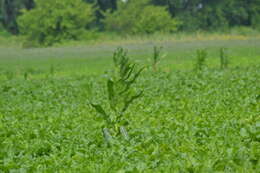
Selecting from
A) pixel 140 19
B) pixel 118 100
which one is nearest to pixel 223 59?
pixel 118 100

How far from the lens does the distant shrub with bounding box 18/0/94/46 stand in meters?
51.3

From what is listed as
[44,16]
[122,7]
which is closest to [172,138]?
[44,16]

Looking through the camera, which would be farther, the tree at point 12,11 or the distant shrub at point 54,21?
the tree at point 12,11

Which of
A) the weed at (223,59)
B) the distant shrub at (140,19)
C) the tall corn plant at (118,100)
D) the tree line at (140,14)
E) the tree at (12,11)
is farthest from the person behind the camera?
the tree at (12,11)

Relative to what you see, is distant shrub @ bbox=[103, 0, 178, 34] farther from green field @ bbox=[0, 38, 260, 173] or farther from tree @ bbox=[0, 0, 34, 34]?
green field @ bbox=[0, 38, 260, 173]

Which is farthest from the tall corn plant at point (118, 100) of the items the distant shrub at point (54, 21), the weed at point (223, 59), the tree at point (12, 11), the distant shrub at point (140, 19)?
the tree at point (12, 11)

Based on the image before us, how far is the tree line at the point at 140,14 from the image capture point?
5206 cm

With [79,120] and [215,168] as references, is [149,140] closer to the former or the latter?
[215,168]

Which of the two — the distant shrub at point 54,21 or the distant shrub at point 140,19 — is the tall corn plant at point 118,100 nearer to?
the distant shrub at point 54,21

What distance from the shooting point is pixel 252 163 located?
17.0ft

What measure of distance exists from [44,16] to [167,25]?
10994 mm

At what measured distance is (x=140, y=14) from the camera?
5525 centimetres

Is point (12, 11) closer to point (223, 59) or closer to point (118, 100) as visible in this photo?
point (223, 59)

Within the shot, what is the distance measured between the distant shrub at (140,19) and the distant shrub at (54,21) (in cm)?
391
